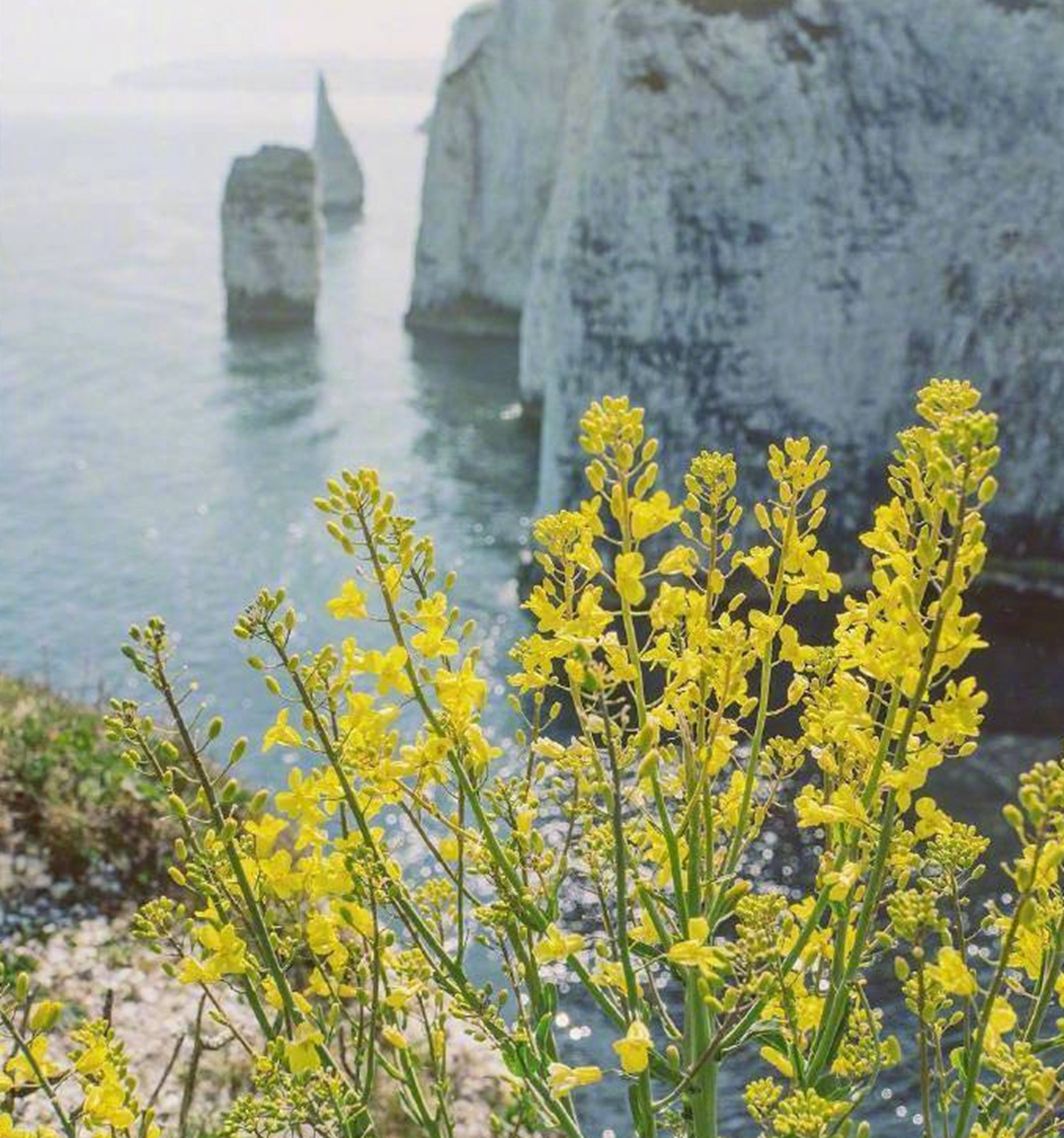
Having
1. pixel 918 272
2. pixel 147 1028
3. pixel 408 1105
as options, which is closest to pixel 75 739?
pixel 147 1028

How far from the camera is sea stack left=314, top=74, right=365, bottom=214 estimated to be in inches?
3465

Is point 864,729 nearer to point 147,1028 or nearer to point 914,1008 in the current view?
point 914,1008

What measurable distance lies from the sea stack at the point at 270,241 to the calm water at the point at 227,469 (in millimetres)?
1842

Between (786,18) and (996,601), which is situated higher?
(786,18)

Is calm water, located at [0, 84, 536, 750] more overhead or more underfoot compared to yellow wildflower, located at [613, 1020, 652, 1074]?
more underfoot

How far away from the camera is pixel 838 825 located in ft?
11.2

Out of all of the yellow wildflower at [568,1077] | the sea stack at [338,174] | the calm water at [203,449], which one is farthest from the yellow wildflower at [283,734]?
the sea stack at [338,174]

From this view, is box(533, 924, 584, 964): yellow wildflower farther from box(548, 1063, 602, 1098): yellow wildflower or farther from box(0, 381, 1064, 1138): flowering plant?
box(548, 1063, 602, 1098): yellow wildflower

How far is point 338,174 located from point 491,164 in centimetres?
3946

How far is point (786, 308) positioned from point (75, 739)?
17.6m

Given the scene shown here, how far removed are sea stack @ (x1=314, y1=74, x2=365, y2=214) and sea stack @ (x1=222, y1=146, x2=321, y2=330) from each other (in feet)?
119

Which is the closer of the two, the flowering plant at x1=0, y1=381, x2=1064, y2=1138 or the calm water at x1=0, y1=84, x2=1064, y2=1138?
the flowering plant at x1=0, y1=381, x2=1064, y2=1138

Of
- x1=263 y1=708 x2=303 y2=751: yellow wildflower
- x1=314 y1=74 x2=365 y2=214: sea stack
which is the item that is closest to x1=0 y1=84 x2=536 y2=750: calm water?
x1=263 y1=708 x2=303 y2=751: yellow wildflower

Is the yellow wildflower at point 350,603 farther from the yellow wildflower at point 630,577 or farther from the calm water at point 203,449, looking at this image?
the calm water at point 203,449
